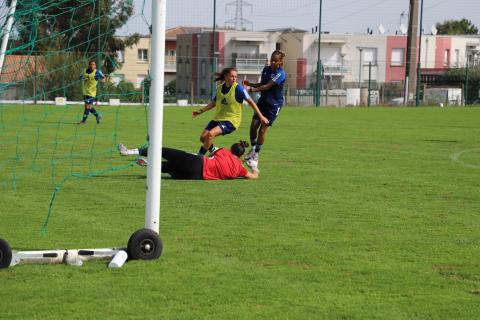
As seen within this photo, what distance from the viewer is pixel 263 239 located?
7508 millimetres

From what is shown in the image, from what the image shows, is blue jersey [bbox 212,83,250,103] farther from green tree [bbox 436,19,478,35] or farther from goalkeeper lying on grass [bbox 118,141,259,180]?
green tree [bbox 436,19,478,35]

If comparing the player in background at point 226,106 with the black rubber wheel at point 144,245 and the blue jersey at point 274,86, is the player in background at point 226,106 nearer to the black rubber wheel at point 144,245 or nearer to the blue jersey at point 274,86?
the blue jersey at point 274,86

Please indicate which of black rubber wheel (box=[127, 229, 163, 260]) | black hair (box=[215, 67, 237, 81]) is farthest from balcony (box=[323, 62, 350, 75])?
black rubber wheel (box=[127, 229, 163, 260])

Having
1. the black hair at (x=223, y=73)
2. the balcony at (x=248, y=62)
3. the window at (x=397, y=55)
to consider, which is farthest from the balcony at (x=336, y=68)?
the black hair at (x=223, y=73)

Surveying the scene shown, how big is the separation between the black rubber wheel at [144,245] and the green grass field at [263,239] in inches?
3.1

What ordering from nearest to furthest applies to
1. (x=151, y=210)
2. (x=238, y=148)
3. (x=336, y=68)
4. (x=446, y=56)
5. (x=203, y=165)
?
1. (x=151, y=210)
2. (x=203, y=165)
3. (x=238, y=148)
4. (x=336, y=68)
5. (x=446, y=56)

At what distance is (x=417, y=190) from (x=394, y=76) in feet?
237

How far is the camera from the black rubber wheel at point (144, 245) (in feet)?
21.4

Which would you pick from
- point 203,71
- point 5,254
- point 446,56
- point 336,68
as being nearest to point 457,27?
point 446,56

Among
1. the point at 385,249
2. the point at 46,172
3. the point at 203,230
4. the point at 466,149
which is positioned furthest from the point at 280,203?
the point at 466,149

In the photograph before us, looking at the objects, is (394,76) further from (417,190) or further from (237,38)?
(417,190)

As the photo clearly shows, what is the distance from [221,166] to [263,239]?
4.21m

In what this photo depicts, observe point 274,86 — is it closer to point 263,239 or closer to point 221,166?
point 221,166

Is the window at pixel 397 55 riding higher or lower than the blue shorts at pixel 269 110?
higher
